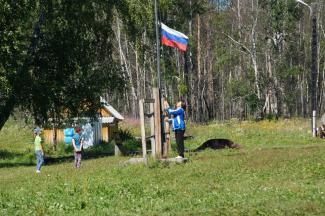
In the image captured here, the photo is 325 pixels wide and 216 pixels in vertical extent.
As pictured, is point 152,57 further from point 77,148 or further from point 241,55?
point 77,148

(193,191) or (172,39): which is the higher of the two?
(172,39)

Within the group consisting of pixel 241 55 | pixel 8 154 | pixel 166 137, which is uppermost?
pixel 241 55

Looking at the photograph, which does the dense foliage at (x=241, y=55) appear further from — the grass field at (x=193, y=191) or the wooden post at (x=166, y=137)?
the grass field at (x=193, y=191)

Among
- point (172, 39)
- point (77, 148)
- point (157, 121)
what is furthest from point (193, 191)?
point (77, 148)

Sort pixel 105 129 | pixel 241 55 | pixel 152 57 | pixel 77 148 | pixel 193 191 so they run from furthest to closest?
pixel 241 55
pixel 152 57
pixel 105 129
pixel 77 148
pixel 193 191

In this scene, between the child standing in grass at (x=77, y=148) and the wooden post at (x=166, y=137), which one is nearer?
the wooden post at (x=166, y=137)

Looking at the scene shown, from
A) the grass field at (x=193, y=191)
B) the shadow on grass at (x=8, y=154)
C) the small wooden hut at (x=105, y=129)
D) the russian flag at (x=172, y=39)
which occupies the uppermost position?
the russian flag at (x=172, y=39)

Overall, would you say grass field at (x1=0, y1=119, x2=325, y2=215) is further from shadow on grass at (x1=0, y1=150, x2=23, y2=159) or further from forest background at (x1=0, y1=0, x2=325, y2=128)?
shadow on grass at (x1=0, y1=150, x2=23, y2=159)

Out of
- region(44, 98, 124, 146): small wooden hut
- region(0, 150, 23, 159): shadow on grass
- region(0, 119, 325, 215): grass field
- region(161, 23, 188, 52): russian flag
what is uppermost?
region(161, 23, 188, 52): russian flag

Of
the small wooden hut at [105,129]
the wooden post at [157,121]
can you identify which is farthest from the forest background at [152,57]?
the wooden post at [157,121]

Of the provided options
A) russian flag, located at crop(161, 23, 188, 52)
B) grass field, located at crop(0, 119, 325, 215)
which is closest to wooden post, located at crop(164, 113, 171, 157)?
grass field, located at crop(0, 119, 325, 215)

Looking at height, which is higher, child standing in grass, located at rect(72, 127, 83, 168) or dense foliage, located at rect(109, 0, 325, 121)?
dense foliage, located at rect(109, 0, 325, 121)

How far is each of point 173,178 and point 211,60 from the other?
189ft

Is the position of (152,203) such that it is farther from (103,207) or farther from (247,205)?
(247,205)
